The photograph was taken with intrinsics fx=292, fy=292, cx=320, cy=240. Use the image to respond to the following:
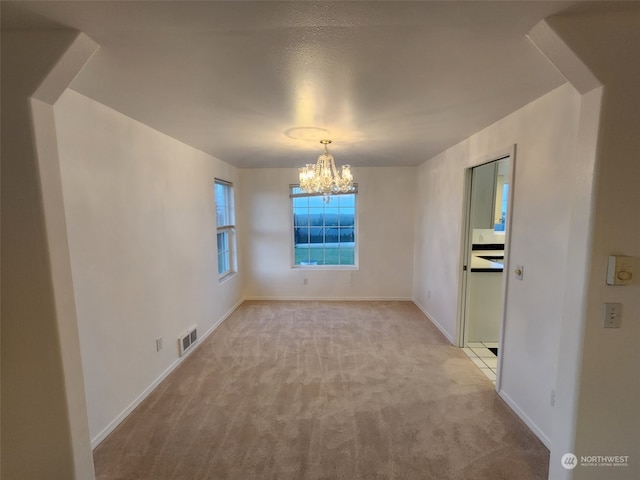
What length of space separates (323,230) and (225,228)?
158 centimetres

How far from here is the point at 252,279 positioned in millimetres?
4941

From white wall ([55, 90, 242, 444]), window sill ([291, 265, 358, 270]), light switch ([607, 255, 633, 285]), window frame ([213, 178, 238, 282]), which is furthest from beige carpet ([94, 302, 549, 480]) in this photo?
Result: window sill ([291, 265, 358, 270])

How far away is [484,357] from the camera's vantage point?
9.84ft

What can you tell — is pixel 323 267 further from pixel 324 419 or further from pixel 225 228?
pixel 324 419

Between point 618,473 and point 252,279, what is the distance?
4.42 metres

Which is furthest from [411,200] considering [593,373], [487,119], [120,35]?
[120,35]

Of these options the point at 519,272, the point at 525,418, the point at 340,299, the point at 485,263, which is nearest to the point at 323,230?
the point at 340,299

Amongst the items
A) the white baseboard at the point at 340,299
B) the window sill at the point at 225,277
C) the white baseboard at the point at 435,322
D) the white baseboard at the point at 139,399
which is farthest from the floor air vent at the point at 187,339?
the white baseboard at the point at 435,322

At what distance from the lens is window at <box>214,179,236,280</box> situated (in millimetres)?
4207

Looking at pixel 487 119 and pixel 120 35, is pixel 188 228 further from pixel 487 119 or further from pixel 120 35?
pixel 487 119

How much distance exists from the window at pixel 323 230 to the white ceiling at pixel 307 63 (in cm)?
232

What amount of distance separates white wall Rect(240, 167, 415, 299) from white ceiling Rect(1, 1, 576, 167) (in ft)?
7.00

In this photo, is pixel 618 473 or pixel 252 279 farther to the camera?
pixel 252 279

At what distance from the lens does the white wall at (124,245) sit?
1753 millimetres
